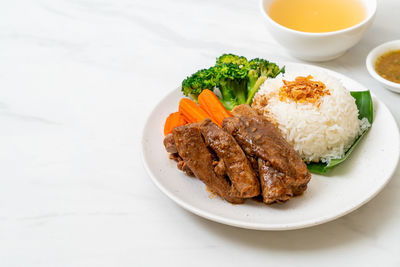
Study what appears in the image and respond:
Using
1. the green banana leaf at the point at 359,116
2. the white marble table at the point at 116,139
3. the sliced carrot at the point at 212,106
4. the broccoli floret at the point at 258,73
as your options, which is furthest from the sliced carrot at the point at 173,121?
the green banana leaf at the point at 359,116

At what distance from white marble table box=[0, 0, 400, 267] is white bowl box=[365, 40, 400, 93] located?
166 mm

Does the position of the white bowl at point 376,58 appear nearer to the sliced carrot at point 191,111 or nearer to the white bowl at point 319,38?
the white bowl at point 319,38

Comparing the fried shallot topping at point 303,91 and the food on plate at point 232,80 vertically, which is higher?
the fried shallot topping at point 303,91

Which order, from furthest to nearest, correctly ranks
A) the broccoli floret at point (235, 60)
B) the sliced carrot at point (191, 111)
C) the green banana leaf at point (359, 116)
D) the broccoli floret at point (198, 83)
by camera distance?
the broccoli floret at point (235, 60)
the broccoli floret at point (198, 83)
the sliced carrot at point (191, 111)
the green banana leaf at point (359, 116)

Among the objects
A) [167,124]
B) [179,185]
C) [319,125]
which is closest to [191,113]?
[167,124]

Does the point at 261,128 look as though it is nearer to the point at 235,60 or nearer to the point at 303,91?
the point at 303,91

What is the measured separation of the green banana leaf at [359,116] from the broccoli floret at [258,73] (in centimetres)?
75

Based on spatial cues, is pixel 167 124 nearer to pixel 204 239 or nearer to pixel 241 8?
pixel 204 239

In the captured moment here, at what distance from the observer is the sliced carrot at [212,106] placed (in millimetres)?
4070

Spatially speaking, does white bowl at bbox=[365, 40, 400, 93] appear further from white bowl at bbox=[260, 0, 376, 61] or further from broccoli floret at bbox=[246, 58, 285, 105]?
broccoli floret at bbox=[246, 58, 285, 105]

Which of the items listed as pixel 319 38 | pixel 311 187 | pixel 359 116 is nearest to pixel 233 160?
pixel 311 187

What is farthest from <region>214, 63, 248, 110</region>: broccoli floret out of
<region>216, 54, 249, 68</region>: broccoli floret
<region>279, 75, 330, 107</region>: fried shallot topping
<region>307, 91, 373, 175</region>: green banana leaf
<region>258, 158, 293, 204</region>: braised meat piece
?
<region>258, 158, 293, 204</region>: braised meat piece

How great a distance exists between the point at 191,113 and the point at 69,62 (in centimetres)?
224

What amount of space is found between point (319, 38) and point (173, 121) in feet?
5.59
